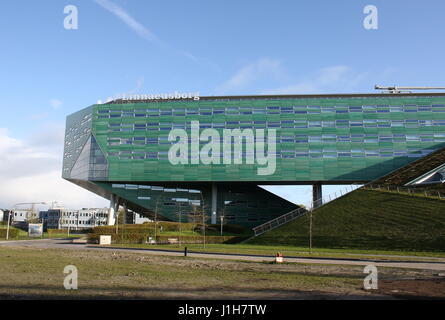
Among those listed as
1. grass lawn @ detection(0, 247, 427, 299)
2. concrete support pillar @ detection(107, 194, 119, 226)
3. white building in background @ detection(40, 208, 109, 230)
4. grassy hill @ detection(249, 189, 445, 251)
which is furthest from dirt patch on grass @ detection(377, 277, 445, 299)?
white building in background @ detection(40, 208, 109, 230)

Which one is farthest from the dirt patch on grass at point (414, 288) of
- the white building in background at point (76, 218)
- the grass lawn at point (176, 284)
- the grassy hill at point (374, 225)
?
the white building in background at point (76, 218)

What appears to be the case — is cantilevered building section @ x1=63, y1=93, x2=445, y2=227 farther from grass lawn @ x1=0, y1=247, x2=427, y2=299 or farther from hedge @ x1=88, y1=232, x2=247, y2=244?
grass lawn @ x1=0, y1=247, x2=427, y2=299

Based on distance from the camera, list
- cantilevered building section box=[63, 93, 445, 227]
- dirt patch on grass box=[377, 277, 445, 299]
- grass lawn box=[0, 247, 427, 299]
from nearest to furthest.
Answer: grass lawn box=[0, 247, 427, 299] → dirt patch on grass box=[377, 277, 445, 299] → cantilevered building section box=[63, 93, 445, 227]

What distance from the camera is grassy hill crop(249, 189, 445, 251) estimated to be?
137 ft

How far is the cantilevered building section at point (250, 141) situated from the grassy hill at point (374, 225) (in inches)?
962

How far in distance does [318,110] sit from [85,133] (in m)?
53.9

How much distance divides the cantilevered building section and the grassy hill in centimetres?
2443

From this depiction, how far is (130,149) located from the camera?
85812mm

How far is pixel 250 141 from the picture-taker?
84.0 m

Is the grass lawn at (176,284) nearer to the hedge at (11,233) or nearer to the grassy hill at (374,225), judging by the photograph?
the grassy hill at (374,225)

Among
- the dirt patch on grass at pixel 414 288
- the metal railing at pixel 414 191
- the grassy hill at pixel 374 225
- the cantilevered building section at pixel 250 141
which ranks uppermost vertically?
the cantilevered building section at pixel 250 141

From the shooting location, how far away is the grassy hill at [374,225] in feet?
137

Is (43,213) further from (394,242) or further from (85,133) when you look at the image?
(394,242)

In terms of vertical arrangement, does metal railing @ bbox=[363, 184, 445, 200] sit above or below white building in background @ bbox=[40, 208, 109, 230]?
above
